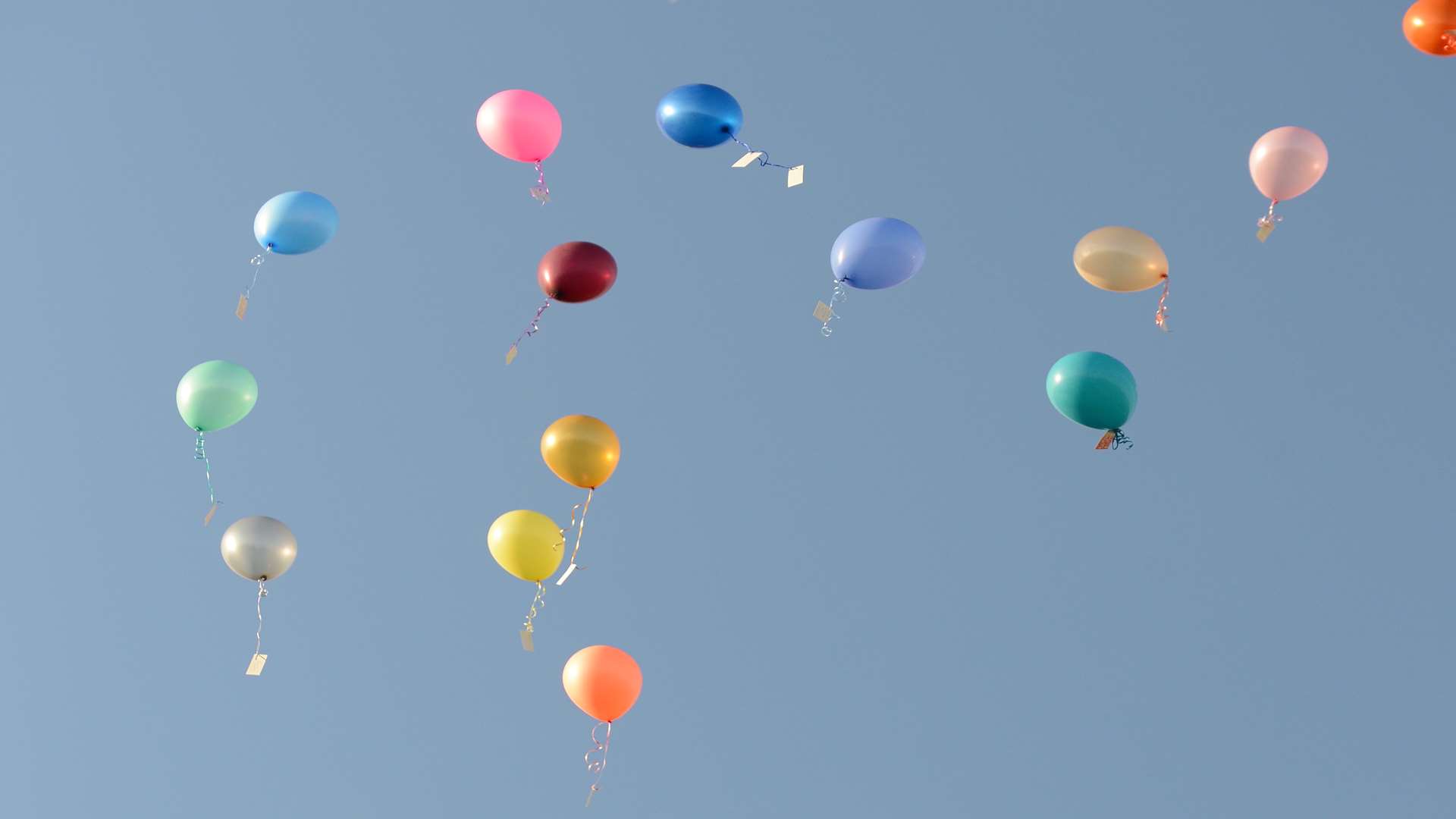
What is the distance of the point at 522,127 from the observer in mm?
9633

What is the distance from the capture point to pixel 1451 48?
9.15 metres

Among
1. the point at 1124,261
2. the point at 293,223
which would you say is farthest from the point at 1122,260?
the point at 293,223

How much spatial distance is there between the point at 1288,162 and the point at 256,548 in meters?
4.47

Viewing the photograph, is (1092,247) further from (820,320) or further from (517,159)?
(517,159)

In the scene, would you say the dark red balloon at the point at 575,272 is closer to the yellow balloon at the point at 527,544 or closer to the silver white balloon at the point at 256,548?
the yellow balloon at the point at 527,544

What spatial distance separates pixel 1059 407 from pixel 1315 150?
150cm

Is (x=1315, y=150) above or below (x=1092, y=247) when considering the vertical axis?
above

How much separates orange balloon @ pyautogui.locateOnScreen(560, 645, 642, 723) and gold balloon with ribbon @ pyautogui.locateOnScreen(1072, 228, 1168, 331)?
2.46 metres

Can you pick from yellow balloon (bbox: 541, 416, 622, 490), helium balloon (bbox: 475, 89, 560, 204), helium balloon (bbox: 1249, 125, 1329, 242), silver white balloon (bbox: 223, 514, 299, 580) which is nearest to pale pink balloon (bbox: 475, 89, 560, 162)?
helium balloon (bbox: 475, 89, 560, 204)

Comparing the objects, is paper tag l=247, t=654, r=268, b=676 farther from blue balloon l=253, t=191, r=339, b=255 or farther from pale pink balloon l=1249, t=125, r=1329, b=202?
pale pink balloon l=1249, t=125, r=1329, b=202

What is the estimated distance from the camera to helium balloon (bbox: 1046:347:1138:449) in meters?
8.88

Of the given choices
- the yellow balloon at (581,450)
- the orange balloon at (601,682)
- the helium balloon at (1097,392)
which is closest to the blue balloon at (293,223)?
the yellow balloon at (581,450)

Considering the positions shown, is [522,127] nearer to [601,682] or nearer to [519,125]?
[519,125]

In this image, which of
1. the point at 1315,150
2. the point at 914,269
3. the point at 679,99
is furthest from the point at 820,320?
the point at 1315,150
